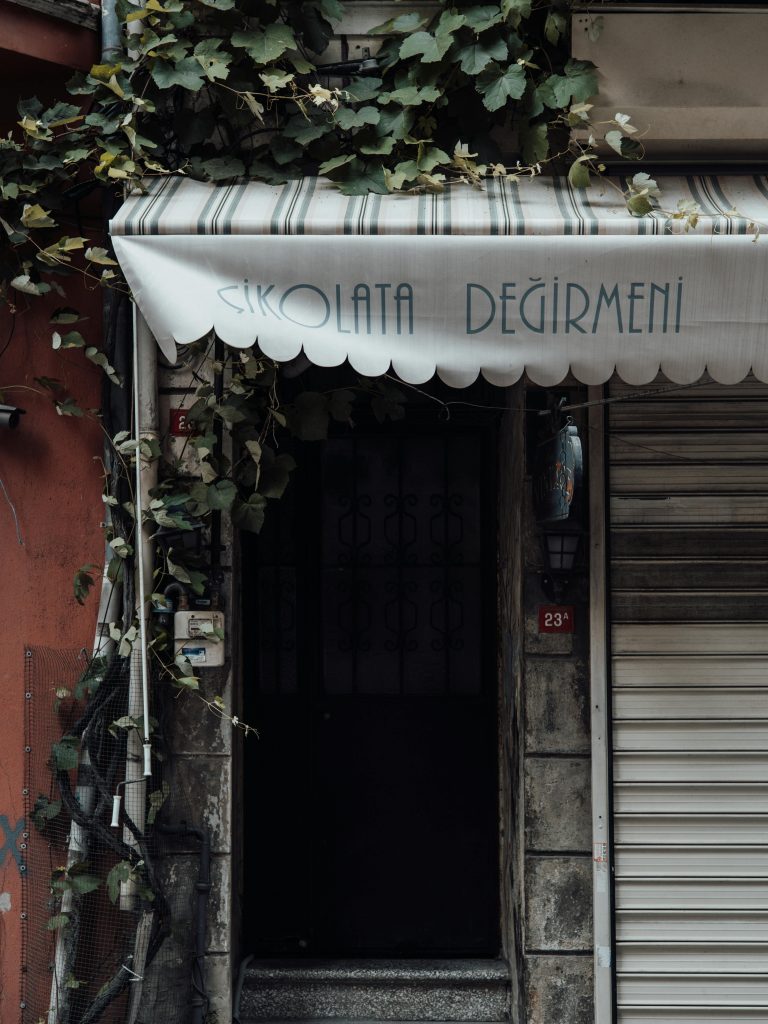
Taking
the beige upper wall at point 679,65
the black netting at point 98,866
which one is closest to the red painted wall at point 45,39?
the beige upper wall at point 679,65

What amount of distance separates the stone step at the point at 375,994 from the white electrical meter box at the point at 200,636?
5.95 ft

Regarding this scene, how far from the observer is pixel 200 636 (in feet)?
14.3

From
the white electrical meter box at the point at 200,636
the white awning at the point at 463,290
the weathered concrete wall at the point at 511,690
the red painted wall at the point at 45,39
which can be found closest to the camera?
the white awning at the point at 463,290

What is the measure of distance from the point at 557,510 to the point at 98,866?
2.62 m

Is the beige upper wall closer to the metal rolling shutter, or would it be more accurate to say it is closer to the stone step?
the metal rolling shutter

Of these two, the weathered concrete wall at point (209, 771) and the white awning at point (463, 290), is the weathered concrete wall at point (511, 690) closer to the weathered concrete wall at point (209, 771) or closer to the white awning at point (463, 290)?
the white awning at point (463, 290)

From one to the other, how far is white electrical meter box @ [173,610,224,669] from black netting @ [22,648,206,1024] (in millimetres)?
285

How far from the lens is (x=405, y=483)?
208 inches

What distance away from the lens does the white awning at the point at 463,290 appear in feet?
11.9

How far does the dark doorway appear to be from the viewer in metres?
5.25

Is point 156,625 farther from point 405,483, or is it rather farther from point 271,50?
point 271,50

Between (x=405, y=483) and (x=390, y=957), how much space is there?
262cm

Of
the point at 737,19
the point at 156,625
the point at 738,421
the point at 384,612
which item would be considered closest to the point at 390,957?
the point at 384,612

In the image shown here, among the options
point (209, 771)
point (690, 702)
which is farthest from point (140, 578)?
point (690, 702)
